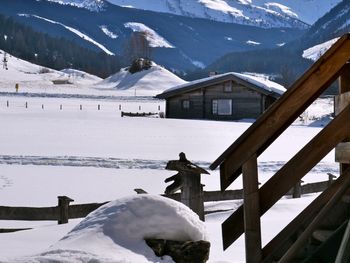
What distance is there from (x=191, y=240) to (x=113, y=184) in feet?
33.4

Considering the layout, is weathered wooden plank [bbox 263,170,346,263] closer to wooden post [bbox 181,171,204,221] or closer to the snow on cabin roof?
wooden post [bbox 181,171,204,221]

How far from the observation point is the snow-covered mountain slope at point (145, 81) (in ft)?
311

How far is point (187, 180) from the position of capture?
8672 millimetres

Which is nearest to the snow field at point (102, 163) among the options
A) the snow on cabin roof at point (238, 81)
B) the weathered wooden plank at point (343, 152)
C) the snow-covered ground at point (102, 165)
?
the snow-covered ground at point (102, 165)

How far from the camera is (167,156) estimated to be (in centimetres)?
2094

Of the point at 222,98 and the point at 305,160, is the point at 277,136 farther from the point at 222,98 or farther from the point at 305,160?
the point at 222,98

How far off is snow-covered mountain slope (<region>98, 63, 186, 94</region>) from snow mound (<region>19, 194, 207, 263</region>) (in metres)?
85.5

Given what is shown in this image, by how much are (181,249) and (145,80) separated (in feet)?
311

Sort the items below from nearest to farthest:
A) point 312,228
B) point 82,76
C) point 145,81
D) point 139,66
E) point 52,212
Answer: point 312,228
point 52,212
point 145,81
point 139,66
point 82,76

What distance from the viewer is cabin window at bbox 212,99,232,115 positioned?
45.0 metres

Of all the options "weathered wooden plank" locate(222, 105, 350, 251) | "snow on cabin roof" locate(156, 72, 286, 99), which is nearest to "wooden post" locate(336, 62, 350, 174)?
"weathered wooden plank" locate(222, 105, 350, 251)

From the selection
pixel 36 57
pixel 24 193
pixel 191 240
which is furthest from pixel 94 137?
pixel 36 57

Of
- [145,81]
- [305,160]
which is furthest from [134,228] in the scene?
[145,81]

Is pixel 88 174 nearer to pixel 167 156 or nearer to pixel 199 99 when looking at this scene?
pixel 167 156
